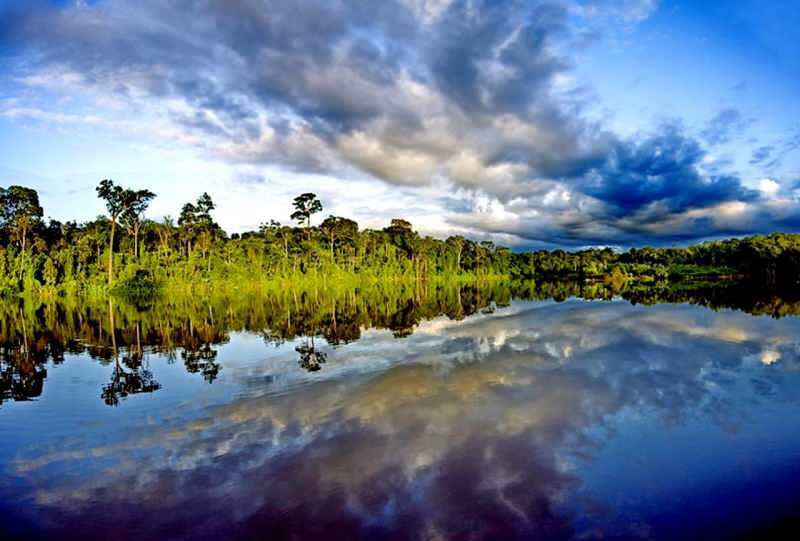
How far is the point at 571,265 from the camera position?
16050 cm

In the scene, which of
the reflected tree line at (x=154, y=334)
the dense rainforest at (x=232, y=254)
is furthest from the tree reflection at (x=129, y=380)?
the dense rainforest at (x=232, y=254)

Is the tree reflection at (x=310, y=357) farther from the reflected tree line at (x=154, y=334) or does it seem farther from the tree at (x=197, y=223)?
the tree at (x=197, y=223)

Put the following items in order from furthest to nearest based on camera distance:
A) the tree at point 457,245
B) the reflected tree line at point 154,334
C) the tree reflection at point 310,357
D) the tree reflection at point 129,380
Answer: the tree at point 457,245 → the tree reflection at point 310,357 → the reflected tree line at point 154,334 → the tree reflection at point 129,380

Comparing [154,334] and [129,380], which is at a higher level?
[154,334]

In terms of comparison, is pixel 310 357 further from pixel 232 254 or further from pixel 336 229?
pixel 336 229

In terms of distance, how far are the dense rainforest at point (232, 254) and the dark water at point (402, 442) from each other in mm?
51953

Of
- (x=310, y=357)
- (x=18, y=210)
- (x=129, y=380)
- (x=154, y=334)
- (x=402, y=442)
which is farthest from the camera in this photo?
(x=18, y=210)

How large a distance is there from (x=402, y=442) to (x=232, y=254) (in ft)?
249

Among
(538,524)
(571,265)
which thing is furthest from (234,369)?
(571,265)

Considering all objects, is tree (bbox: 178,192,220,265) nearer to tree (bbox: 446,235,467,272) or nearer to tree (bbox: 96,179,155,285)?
tree (bbox: 96,179,155,285)

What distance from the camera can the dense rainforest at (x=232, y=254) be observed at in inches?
2388

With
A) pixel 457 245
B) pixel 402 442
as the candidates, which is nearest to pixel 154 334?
pixel 402 442

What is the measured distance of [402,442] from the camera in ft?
28.3

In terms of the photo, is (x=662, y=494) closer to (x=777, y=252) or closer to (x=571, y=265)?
(x=777, y=252)
